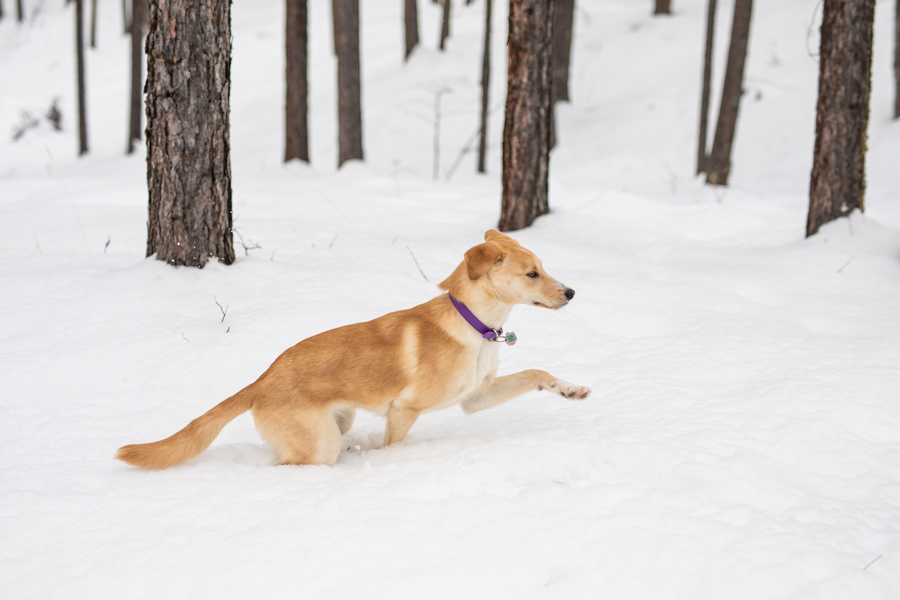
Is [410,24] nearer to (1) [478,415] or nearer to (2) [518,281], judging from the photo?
(1) [478,415]

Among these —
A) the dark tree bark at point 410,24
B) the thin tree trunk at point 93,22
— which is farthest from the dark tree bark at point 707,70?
the thin tree trunk at point 93,22

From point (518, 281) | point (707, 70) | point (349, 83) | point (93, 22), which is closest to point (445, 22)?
point (349, 83)

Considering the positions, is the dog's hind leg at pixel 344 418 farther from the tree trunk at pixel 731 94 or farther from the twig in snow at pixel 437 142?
the tree trunk at pixel 731 94

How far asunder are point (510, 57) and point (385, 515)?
538 cm

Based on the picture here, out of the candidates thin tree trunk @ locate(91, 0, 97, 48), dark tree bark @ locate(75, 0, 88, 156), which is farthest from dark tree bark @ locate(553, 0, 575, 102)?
thin tree trunk @ locate(91, 0, 97, 48)

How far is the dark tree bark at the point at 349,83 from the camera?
11711 millimetres

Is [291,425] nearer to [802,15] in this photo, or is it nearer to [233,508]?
[233,508]

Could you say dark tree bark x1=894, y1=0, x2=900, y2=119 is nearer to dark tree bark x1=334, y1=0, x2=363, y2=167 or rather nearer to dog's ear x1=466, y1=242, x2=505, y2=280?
dark tree bark x1=334, y1=0, x2=363, y2=167

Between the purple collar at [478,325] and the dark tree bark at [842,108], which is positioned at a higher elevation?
the dark tree bark at [842,108]

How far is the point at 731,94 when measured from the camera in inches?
441

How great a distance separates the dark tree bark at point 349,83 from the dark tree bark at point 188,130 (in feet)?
24.2

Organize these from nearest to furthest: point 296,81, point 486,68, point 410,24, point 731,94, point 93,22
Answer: point 731,94 < point 296,81 < point 486,68 < point 410,24 < point 93,22

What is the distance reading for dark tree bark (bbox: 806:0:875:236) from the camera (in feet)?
18.9

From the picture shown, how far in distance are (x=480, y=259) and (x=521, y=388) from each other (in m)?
0.76
